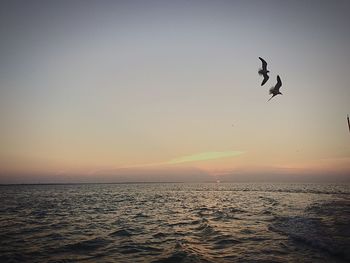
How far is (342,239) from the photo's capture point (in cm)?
1247

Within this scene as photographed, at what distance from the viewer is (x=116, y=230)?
1670 centimetres

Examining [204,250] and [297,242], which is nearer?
[204,250]

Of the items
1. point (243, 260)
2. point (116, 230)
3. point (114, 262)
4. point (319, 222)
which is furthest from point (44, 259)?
point (319, 222)

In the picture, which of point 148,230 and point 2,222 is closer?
point 148,230

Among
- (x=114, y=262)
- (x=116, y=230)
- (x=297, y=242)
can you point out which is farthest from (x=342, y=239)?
(x=116, y=230)

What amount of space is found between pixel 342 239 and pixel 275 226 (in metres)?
4.71

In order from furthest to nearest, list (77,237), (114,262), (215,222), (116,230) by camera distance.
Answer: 1. (215,222)
2. (116,230)
3. (77,237)
4. (114,262)

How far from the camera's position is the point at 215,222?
19438mm

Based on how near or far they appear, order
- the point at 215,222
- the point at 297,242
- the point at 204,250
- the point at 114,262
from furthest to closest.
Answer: the point at 215,222 → the point at 297,242 → the point at 204,250 → the point at 114,262

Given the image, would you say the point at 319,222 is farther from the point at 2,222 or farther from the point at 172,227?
the point at 2,222

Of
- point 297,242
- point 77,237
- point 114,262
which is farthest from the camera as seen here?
point 77,237

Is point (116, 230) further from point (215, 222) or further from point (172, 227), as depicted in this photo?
point (215, 222)

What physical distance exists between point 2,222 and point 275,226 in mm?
18797

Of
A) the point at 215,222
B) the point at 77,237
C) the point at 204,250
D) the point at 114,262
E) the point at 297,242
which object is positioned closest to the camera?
the point at 114,262
